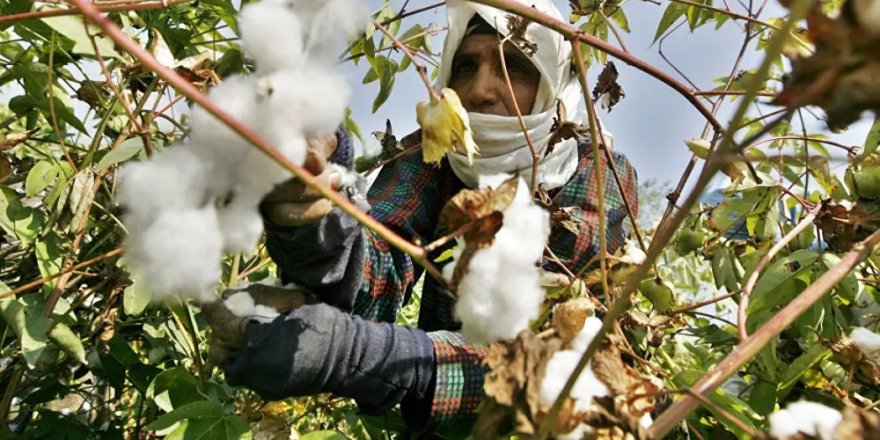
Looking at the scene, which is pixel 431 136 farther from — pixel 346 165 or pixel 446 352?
pixel 446 352

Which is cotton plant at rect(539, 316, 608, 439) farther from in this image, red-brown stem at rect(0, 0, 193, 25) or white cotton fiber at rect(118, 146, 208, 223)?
red-brown stem at rect(0, 0, 193, 25)

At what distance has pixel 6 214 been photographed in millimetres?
1000

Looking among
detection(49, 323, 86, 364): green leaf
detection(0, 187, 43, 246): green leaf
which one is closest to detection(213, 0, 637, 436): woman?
detection(49, 323, 86, 364): green leaf

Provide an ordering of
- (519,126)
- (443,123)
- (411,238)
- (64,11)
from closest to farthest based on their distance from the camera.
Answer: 1. (64,11)
2. (443,123)
3. (411,238)
4. (519,126)

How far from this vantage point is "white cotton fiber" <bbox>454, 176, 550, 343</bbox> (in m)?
0.51

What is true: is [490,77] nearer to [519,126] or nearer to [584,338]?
[519,126]

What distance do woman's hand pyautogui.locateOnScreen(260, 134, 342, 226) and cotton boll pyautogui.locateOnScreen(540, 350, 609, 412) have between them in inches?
8.6

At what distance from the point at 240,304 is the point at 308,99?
0.33 meters

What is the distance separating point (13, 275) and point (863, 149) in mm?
1352

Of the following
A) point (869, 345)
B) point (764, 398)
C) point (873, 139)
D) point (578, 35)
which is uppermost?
point (873, 139)

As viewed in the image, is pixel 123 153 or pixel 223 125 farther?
pixel 123 153

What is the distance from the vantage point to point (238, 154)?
1.48ft

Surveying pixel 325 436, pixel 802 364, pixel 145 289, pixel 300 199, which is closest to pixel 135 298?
pixel 145 289

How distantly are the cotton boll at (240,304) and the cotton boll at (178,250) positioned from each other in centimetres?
28
